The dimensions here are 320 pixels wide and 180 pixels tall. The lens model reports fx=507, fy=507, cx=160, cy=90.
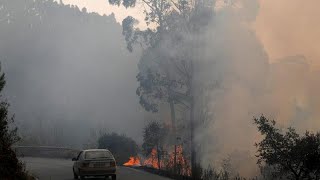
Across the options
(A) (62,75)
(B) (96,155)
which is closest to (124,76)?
(A) (62,75)

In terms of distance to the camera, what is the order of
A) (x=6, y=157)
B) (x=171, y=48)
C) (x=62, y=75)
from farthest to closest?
(x=62, y=75)
(x=171, y=48)
(x=6, y=157)

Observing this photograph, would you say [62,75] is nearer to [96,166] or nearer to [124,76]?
[124,76]

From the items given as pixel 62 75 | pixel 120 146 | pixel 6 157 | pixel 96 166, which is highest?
pixel 62 75

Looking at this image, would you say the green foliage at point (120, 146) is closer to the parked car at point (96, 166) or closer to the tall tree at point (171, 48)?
the tall tree at point (171, 48)

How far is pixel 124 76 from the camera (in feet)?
343

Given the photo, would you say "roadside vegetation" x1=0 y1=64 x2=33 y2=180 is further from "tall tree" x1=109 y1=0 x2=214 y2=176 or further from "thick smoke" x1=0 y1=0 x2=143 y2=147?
"thick smoke" x1=0 y1=0 x2=143 y2=147

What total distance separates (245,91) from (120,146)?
12.2 metres

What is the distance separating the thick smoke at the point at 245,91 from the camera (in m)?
36.6

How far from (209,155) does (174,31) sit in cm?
1006

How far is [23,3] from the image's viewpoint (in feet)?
367

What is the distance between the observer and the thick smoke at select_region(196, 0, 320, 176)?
36562 millimetres

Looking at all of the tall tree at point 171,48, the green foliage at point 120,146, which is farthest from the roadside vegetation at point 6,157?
the green foliage at point 120,146

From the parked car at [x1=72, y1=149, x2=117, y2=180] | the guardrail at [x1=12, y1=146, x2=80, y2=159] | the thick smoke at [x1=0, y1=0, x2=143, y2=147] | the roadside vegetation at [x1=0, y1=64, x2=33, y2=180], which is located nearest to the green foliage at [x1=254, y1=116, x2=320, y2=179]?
the parked car at [x1=72, y1=149, x2=117, y2=180]

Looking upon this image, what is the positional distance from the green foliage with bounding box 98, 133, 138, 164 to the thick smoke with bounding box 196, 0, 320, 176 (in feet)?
17.8
